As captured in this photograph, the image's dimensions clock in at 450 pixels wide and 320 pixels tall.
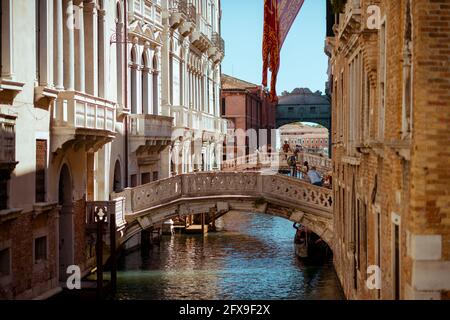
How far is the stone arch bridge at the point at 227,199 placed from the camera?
861 inches

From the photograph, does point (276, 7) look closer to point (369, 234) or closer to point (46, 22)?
point (46, 22)

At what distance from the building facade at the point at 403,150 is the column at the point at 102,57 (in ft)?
21.9

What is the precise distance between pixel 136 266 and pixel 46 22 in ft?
29.5

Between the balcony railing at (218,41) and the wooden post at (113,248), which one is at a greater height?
the balcony railing at (218,41)

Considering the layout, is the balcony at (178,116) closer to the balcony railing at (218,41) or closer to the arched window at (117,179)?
the arched window at (117,179)

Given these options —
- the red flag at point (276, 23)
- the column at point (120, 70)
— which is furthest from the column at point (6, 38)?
the column at point (120, 70)

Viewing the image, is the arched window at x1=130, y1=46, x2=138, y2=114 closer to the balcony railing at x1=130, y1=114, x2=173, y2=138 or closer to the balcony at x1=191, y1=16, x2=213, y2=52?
the balcony railing at x1=130, y1=114, x2=173, y2=138

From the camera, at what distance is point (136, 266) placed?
23.5 meters

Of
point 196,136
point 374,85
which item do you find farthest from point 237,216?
point 374,85

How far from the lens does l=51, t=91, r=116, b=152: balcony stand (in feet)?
54.7

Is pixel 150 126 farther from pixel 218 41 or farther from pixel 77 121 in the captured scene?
pixel 218 41

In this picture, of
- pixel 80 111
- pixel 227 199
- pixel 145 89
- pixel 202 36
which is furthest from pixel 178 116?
pixel 80 111

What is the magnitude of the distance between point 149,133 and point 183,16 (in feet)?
17.8

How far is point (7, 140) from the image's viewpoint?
1430cm
